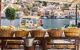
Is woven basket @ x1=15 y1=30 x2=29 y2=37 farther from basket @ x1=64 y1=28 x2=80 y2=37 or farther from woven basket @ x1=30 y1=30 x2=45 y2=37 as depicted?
basket @ x1=64 y1=28 x2=80 y2=37

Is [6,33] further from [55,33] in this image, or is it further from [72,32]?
[72,32]

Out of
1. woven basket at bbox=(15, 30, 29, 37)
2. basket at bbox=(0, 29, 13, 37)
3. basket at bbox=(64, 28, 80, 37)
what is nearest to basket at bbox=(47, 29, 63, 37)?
basket at bbox=(64, 28, 80, 37)

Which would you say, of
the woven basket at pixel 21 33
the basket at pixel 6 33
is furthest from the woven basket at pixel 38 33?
the basket at pixel 6 33

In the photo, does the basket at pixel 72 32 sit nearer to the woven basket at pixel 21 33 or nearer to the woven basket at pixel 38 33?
the woven basket at pixel 38 33

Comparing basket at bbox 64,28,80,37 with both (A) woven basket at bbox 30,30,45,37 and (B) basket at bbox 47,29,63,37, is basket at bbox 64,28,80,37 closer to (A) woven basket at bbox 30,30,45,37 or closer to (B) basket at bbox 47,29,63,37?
(B) basket at bbox 47,29,63,37

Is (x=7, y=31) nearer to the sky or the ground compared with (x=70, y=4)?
nearer to the ground

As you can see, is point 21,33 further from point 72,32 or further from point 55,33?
point 72,32

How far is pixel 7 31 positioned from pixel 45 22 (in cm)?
154

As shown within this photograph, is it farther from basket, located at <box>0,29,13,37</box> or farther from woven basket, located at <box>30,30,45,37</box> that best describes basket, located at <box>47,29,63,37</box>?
basket, located at <box>0,29,13,37</box>

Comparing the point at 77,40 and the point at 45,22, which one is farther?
the point at 45,22

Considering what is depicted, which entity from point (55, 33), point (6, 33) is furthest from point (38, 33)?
point (6, 33)

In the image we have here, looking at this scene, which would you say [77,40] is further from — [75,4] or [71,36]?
[75,4]

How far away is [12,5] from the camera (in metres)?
4.61

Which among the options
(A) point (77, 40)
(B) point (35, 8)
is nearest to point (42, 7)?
(B) point (35, 8)
